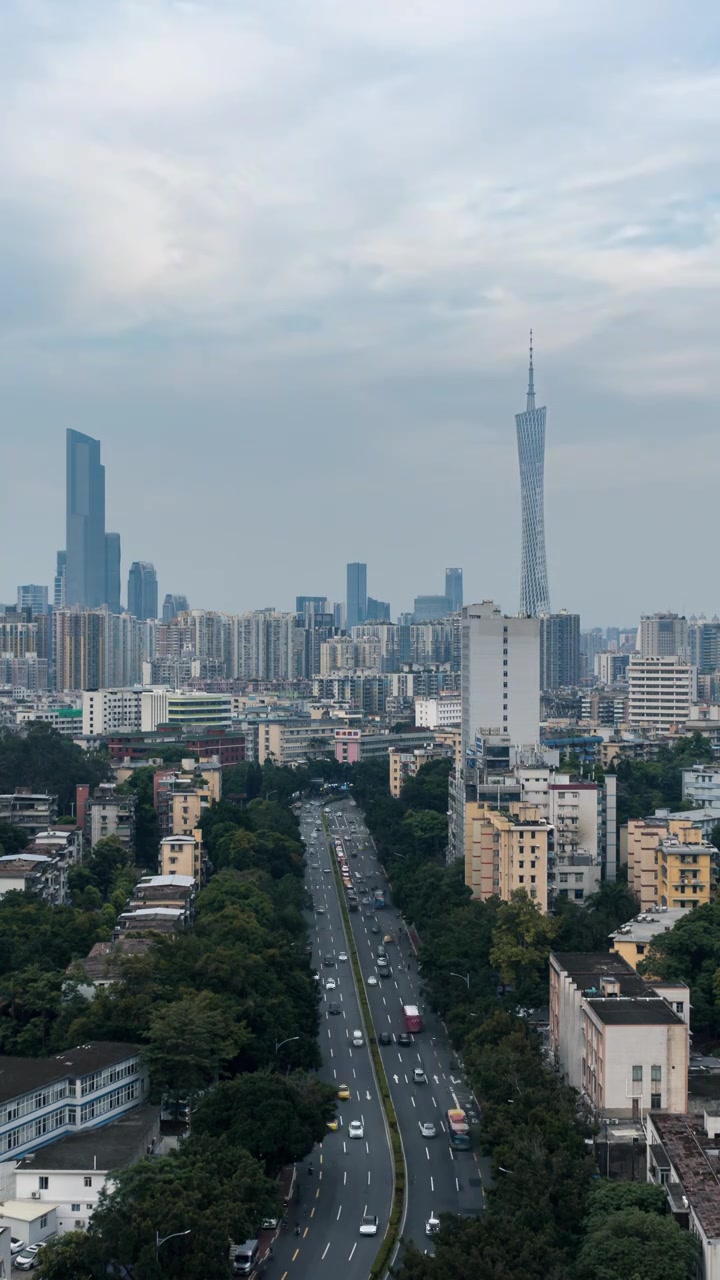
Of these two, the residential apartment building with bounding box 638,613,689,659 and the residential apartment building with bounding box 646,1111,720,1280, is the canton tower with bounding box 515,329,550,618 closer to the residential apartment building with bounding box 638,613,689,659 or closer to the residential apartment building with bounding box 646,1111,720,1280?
the residential apartment building with bounding box 638,613,689,659

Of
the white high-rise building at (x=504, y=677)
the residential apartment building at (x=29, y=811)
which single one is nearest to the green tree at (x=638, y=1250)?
the residential apartment building at (x=29, y=811)

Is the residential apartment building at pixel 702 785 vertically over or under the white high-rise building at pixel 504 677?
under

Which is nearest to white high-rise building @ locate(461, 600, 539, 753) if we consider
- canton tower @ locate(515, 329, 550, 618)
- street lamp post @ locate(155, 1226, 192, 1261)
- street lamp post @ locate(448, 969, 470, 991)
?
street lamp post @ locate(448, 969, 470, 991)

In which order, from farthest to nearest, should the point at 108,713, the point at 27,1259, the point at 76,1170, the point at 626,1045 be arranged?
the point at 108,713 → the point at 626,1045 → the point at 76,1170 → the point at 27,1259

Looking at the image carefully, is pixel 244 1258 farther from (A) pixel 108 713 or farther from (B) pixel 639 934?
(A) pixel 108 713

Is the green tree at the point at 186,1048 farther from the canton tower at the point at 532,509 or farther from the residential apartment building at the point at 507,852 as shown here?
the canton tower at the point at 532,509

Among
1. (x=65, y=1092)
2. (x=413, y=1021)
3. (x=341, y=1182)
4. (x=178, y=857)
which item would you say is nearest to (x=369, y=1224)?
(x=341, y=1182)
